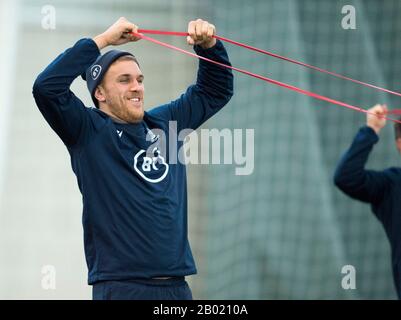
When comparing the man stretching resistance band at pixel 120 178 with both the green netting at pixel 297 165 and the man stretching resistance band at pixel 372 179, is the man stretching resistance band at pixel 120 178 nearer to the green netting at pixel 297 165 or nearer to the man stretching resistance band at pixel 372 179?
the man stretching resistance band at pixel 372 179

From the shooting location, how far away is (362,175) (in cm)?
328

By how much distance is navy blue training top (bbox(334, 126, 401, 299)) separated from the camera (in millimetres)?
3178

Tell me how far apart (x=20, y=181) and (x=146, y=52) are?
84 centimetres

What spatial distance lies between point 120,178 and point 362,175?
43.6 inches

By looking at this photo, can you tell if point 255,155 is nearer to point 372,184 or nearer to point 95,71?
point 372,184

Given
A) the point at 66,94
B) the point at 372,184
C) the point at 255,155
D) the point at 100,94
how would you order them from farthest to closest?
the point at 255,155
the point at 372,184
the point at 100,94
the point at 66,94

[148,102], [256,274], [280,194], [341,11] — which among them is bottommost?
[256,274]

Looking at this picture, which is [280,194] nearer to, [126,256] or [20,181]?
[20,181]

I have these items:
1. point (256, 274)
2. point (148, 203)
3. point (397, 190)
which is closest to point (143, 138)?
point (148, 203)

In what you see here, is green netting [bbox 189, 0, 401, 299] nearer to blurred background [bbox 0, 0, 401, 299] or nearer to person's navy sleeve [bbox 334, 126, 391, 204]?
blurred background [bbox 0, 0, 401, 299]

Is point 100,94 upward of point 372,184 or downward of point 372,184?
upward

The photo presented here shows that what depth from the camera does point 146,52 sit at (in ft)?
15.0

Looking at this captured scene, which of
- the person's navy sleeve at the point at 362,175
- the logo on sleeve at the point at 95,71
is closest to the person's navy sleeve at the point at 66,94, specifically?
the logo on sleeve at the point at 95,71

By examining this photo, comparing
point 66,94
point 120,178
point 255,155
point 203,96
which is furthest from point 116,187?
point 255,155
